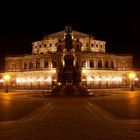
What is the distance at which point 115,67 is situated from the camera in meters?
121

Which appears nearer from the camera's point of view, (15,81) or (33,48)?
(15,81)

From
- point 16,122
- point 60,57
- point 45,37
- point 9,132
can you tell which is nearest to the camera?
point 9,132

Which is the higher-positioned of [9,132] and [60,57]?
[60,57]

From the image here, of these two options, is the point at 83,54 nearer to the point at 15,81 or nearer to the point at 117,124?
the point at 15,81

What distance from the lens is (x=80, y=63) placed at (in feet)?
353

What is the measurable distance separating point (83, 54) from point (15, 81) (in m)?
31.4

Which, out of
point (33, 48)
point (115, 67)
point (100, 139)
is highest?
point (33, 48)

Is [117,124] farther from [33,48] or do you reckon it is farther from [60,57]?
[33,48]

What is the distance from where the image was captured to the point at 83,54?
111312 millimetres

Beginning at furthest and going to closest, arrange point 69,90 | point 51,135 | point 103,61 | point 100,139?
point 103,61
point 69,90
point 51,135
point 100,139

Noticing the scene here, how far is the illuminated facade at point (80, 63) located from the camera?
112 m

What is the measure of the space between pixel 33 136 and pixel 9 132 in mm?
1818

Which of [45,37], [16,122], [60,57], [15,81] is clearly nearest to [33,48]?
[45,37]

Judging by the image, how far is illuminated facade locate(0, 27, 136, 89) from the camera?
11219 centimetres
